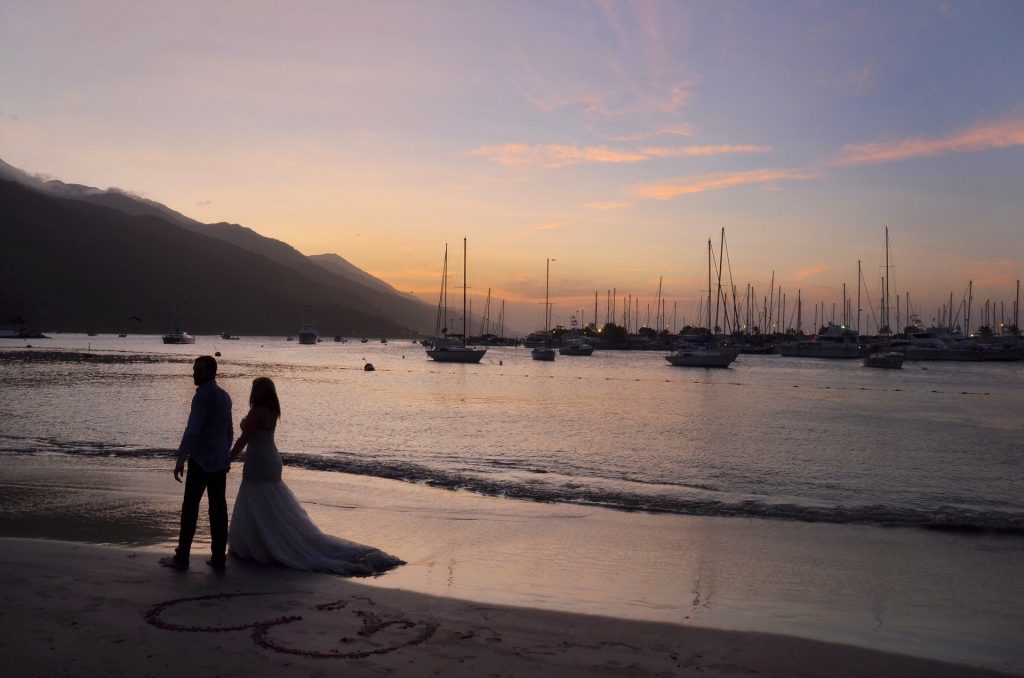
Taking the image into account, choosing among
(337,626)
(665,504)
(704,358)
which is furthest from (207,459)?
(704,358)

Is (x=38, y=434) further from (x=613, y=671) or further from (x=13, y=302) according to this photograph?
(x=13, y=302)

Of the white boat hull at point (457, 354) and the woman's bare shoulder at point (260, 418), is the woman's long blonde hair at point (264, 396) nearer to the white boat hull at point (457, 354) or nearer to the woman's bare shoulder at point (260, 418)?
the woman's bare shoulder at point (260, 418)

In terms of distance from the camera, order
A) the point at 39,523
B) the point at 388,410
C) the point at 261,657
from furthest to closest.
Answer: the point at 388,410, the point at 39,523, the point at 261,657

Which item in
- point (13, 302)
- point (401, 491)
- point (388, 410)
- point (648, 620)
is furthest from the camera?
point (13, 302)

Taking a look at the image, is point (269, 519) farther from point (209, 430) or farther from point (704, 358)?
point (704, 358)

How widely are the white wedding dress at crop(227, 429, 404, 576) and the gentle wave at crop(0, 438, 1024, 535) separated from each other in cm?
686

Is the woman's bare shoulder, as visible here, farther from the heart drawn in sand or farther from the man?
the heart drawn in sand

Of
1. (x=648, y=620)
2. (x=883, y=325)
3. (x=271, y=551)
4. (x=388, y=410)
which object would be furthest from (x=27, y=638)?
(x=883, y=325)

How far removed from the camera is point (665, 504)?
49.6 ft

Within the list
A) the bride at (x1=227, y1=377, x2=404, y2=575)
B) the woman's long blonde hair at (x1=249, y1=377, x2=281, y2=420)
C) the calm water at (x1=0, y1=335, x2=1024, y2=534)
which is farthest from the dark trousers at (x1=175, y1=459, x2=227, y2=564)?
the calm water at (x1=0, y1=335, x2=1024, y2=534)

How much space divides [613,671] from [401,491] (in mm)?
9666

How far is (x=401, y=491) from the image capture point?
601 inches

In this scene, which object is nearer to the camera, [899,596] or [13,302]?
[899,596]

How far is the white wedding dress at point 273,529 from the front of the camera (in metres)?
8.48
